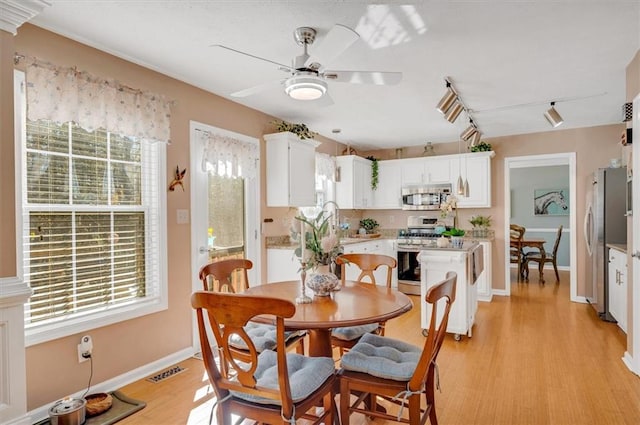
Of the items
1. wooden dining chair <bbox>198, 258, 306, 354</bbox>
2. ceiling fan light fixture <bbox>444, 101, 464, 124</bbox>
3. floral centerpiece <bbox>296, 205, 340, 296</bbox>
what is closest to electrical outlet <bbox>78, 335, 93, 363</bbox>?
wooden dining chair <bbox>198, 258, 306, 354</bbox>

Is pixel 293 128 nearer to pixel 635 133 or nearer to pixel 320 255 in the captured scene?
pixel 320 255

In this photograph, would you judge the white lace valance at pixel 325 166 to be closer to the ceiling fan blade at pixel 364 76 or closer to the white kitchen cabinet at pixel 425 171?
the white kitchen cabinet at pixel 425 171

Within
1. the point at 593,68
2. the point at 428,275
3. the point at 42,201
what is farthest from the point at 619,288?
the point at 42,201

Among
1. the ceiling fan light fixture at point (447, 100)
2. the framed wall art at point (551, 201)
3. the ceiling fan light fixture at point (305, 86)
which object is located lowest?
the framed wall art at point (551, 201)

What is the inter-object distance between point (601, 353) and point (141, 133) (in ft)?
14.2

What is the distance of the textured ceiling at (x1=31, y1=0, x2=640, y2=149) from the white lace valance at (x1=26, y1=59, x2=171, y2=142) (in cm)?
27

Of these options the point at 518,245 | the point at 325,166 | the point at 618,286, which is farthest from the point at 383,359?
the point at 518,245

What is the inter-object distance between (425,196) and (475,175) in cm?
81

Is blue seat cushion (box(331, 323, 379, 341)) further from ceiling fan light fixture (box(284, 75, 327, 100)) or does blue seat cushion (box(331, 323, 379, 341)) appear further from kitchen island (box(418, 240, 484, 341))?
kitchen island (box(418, 240, 484, 341))

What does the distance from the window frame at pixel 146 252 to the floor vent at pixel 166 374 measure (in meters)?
0.49

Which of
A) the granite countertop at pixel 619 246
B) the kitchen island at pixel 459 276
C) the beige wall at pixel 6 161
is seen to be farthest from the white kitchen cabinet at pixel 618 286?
the beige wall at pixel 6 161

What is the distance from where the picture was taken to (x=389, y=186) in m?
6.23

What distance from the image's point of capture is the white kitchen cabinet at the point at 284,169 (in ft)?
13.5

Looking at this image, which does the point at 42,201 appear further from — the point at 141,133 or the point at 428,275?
the point at 428,275
